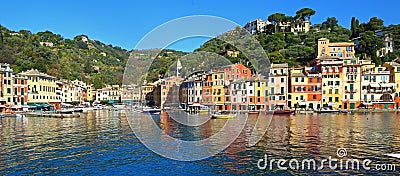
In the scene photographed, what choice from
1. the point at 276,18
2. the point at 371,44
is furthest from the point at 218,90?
the point at 276,18

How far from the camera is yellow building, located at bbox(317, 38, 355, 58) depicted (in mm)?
74062

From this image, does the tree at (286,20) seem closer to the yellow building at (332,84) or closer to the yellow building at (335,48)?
the yellow building at (335,48)

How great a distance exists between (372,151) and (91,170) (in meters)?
13.6

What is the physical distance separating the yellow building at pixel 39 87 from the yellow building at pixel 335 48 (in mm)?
52308

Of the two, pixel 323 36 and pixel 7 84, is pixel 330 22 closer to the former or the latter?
pixel 323 36

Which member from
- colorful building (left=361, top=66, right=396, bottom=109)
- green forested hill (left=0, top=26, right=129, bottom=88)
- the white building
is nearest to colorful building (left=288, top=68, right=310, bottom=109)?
colorful building (left=361, top=66, right=396, bottom=109)

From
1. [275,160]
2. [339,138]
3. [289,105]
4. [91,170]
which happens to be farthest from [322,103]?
[91,170]

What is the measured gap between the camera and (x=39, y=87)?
6147cm

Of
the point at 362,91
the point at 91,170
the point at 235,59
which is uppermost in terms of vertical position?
the point at 235,59

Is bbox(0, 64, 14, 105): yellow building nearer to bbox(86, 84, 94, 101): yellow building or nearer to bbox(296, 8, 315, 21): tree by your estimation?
bbox(86, 84, 94, 101): yellow building

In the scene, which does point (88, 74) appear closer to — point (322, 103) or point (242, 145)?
point (322, 103)

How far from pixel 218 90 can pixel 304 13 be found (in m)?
52.1

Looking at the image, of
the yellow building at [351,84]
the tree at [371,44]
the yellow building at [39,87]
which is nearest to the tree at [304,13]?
the tree at [371,44]

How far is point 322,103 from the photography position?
58.4m
